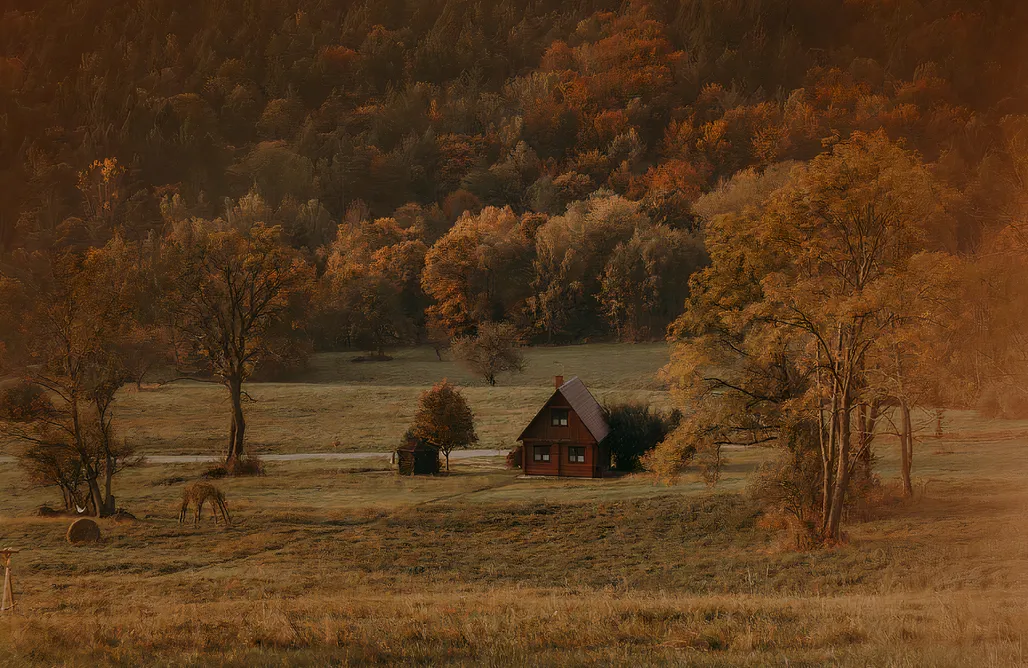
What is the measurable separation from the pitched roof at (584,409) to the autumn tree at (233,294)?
769 inches

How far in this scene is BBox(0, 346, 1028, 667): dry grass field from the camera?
11.2 meters

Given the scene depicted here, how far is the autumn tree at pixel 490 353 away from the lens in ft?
264

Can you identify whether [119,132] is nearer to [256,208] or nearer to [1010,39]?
[256,208]

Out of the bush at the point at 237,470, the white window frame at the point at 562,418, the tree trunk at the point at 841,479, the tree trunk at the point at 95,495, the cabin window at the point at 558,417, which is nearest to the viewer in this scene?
the tree trunk at the point at 841,479

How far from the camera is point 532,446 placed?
161ft

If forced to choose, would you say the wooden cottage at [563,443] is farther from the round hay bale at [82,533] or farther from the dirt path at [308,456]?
the round hay bale at [82,533]

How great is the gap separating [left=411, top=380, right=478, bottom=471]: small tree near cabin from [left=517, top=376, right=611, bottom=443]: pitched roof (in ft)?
11.5

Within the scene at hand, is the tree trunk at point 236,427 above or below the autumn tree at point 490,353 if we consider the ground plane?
below

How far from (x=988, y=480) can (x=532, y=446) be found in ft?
78.2

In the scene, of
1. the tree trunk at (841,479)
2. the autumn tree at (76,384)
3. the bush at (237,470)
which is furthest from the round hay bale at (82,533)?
the tree trunk at (841,479)

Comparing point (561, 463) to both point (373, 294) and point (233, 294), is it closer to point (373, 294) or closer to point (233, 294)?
point (233, 294)

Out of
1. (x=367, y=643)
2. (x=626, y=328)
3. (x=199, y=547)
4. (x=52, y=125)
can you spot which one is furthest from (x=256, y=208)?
(x=367, y=643)

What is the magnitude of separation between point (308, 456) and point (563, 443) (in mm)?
17208

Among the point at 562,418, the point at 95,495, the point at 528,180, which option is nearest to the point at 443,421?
the point at 562,418
